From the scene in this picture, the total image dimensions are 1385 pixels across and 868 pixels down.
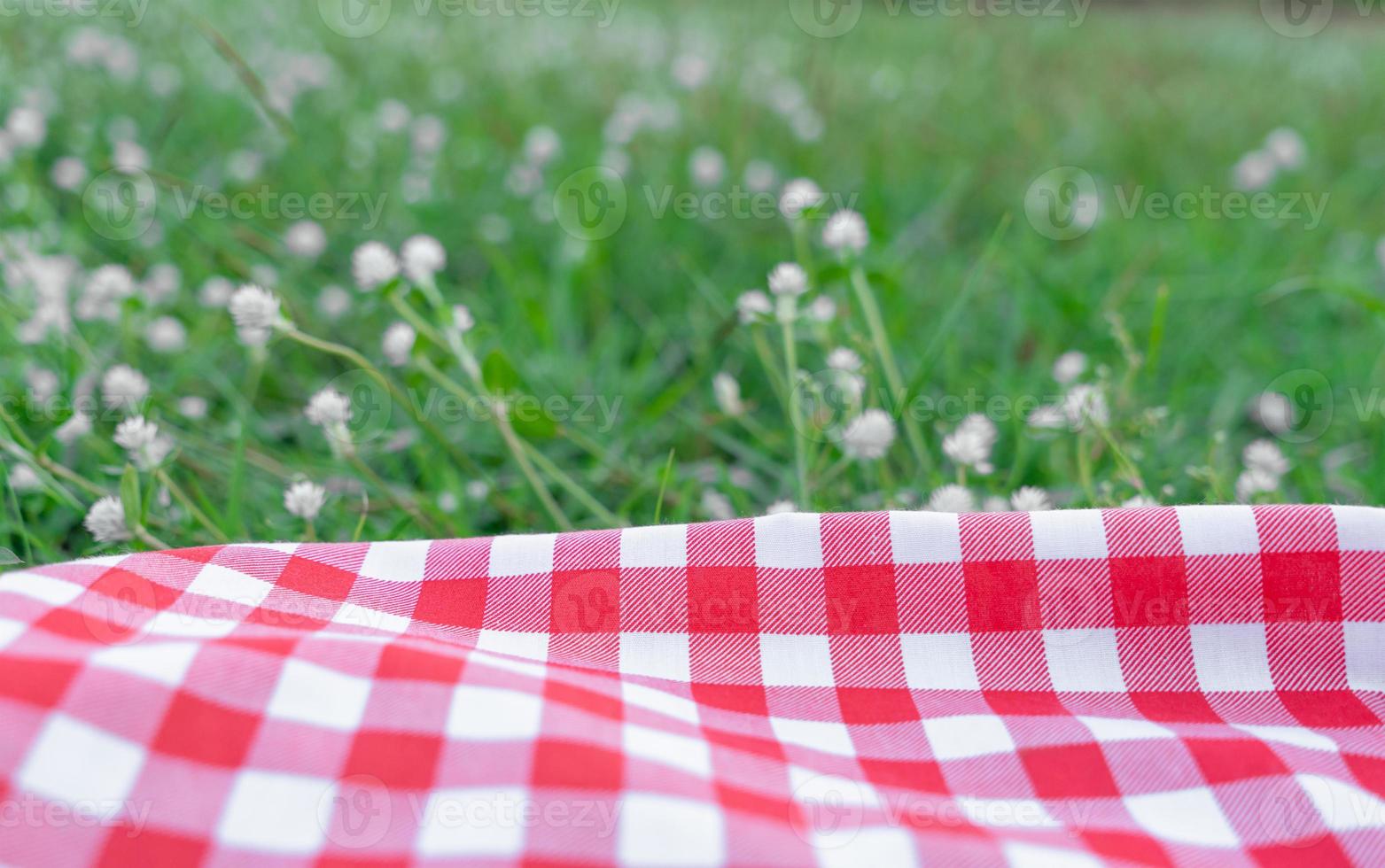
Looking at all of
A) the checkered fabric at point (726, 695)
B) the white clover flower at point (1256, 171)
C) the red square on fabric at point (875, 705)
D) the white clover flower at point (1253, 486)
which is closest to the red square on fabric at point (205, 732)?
the checkered fabric at point (726, 695)

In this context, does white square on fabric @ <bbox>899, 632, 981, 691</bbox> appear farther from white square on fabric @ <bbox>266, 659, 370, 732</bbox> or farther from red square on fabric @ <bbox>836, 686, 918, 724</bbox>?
white square on fabric @ <bbox>266, 659, 370, 732</bbox>

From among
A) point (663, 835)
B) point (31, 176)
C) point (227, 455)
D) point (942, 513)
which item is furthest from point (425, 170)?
point (663, 835)

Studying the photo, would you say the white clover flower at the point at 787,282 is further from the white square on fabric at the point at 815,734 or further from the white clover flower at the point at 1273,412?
the white clover flower at the point at 1273,412

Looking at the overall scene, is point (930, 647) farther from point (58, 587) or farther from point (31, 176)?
point (31, 176)

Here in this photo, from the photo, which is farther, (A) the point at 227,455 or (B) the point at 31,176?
(B) the point at 31,176

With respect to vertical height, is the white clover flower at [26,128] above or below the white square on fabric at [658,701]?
above

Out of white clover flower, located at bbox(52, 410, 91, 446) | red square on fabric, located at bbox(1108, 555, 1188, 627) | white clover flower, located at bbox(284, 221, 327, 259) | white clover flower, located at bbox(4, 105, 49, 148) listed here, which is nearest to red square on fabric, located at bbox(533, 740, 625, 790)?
red square on fabric, located at bbox(1108, 555, 1188, 627)
